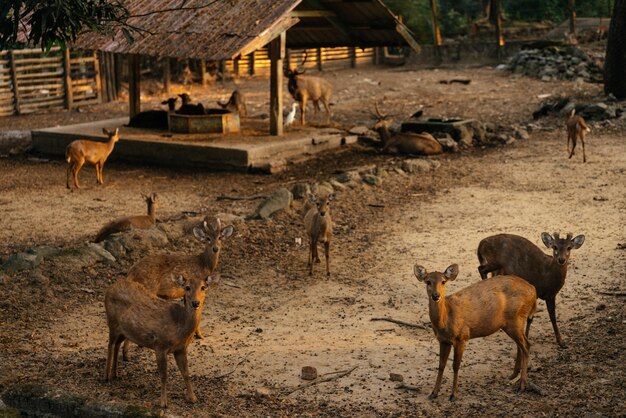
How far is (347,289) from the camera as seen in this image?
10.1m

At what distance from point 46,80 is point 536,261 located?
20.6 m

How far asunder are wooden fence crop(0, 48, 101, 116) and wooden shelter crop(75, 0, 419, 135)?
628 cm

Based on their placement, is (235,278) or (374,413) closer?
(374,413)

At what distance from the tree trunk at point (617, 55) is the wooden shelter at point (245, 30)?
22.3 feet

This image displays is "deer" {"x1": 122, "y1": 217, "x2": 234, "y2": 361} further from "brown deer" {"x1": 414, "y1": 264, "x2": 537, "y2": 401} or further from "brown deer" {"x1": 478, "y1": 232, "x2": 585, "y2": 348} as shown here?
"brown deer" {"x1": 478, "y1": 232, "x2": 585, "y2": 348}

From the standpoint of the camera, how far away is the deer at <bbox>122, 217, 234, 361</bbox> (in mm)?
8227

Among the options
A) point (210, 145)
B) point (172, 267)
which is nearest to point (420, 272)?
point (172, 267)

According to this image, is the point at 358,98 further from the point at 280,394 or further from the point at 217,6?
the point at 280,394

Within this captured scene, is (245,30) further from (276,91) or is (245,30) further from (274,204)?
(274,204)

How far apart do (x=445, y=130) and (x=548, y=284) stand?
1136 centimetres

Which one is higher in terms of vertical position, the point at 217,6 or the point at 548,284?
the point at 217,6

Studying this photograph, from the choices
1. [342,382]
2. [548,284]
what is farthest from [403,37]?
[342,382]

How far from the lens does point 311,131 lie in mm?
19469

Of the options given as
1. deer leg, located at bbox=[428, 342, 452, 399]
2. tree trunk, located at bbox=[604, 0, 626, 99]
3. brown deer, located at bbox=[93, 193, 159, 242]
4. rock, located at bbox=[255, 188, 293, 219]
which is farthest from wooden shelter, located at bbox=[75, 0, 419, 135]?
deer leg, located at bbox=[428, 342, 452, 399]
